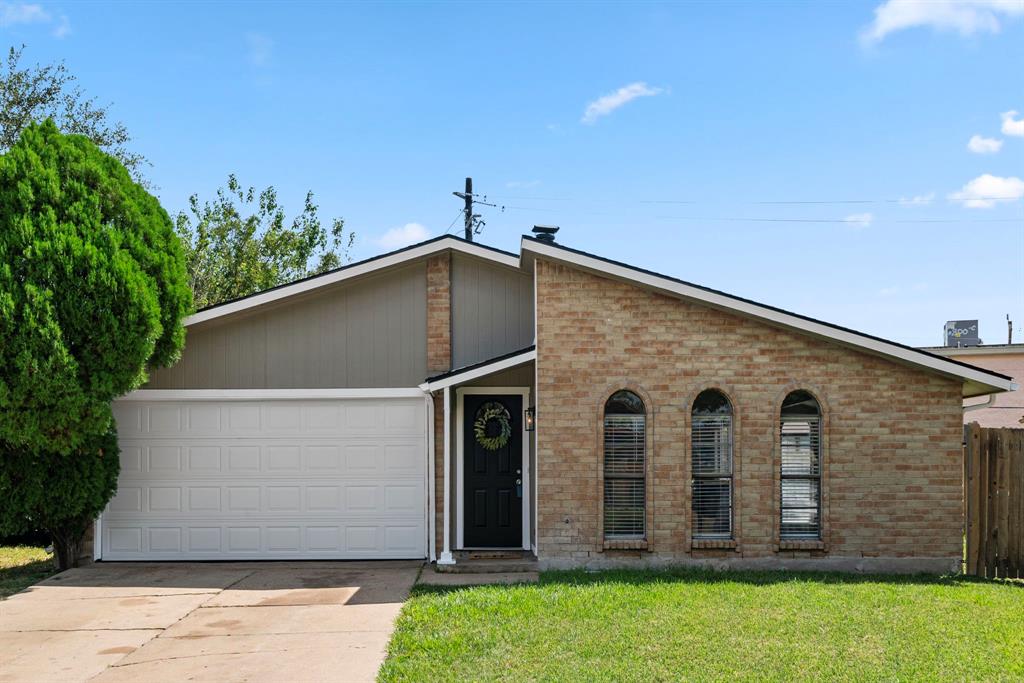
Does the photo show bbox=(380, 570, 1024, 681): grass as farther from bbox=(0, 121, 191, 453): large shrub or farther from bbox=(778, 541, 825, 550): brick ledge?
bbox=(0, 121, 191, 453): large shrub

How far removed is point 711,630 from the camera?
24.4 ft

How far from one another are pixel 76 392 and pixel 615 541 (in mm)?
6607

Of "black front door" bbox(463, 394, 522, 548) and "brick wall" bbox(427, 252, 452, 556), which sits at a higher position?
"brick wall" bbox(427, 252, 452, 556)

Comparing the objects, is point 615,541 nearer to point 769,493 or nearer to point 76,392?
point 769,493

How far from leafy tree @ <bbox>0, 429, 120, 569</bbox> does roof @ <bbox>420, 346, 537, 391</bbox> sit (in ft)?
14.2

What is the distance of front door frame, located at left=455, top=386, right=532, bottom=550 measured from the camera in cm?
1166

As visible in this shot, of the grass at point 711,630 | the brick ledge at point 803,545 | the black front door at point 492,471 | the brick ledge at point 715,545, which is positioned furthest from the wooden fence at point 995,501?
the black front door at point 492,471

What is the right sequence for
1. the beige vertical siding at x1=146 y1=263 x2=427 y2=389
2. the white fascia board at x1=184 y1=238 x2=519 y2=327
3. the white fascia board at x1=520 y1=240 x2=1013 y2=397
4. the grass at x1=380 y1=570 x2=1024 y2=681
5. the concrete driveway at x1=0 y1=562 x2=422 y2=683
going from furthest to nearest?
the beige vertical siding at x1=146 y1=263 x2=427 y2=389, the white fascia board at x1=184 y1=238 x2=519 y2=327, the white fascia board at x1=520 y1=240 x2=1013 y2=397, the concrete driveway at x1=0 y1=562 x2=422 y2=683, the grass at x1=380 y1=570 x2=1024 y2=681

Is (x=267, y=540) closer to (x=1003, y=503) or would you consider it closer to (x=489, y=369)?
(x=489, y=369)

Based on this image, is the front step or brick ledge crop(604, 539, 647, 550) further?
the front step

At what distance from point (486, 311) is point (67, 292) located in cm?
527

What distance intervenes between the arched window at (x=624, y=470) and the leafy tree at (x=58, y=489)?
638 cm

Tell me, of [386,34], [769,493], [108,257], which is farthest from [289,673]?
[386,34]

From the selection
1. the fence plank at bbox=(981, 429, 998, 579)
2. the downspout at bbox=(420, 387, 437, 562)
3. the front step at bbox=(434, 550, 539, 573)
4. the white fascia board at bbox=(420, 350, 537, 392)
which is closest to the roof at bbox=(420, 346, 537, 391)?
the white fascia board at bbox=(420, 350, 537, 392)
